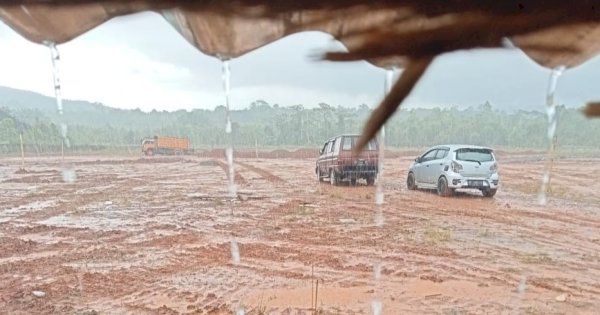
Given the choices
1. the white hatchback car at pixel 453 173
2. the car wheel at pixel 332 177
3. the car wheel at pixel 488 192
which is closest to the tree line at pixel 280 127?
the white hatchback car at pixel 453 173

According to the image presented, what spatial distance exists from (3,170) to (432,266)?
338 centimetres

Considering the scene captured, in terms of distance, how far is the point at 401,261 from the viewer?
99.0 inches

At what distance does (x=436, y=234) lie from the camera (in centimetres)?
307

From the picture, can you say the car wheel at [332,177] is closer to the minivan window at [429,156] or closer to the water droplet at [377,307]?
the minivan window at [429,156]

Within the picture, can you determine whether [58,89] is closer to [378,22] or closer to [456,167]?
A: [378,22]

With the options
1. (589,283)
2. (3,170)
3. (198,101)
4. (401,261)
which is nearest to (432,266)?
(401,261)

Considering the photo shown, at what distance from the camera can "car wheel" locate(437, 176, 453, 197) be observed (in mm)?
2967

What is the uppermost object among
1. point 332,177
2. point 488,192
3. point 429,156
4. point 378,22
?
point 378,22

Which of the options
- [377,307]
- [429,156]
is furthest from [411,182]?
[377,307]

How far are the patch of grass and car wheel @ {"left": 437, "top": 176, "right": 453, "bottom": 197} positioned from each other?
0.75ft

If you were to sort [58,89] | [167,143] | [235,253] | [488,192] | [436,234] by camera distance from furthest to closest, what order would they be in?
[488,192], [436,234], [235,253], [167,143], [58,89]

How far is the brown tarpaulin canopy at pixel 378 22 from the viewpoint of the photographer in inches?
12.3

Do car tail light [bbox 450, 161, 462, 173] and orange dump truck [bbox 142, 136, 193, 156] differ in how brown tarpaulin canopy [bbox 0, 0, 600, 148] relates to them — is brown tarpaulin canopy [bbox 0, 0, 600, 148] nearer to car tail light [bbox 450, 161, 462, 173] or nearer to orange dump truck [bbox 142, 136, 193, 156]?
orange dump truck [bbox 142, 136, 193, 156]

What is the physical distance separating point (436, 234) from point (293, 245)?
91 cm
